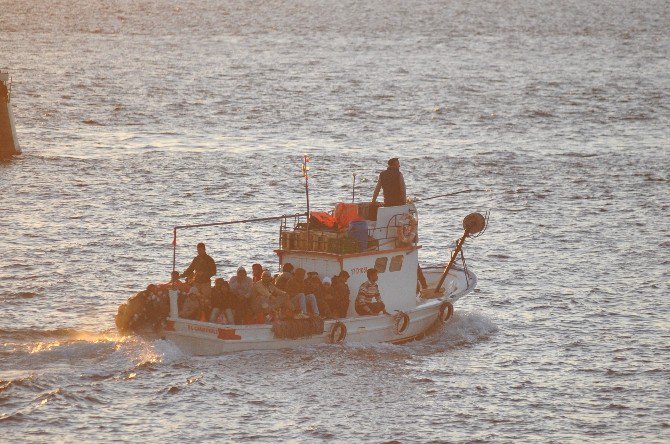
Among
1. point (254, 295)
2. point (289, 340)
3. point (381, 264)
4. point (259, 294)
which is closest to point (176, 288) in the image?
point (254, 295)

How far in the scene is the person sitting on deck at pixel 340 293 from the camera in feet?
112

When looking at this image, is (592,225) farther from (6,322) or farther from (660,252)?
(6,322)

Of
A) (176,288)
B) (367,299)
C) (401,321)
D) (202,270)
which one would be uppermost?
(202,270)

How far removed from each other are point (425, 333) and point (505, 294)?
6.96 metres

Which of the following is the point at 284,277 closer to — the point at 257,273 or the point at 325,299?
the point at 257,273

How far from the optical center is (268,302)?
33.2 meters

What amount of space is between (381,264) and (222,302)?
4588 mm

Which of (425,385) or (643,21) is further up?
(643,21)

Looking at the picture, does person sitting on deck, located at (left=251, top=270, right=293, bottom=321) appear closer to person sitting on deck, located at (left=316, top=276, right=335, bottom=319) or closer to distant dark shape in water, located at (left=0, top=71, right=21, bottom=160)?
person sitting on deck, located at (left=316, top=276, right=335, bottom=319)

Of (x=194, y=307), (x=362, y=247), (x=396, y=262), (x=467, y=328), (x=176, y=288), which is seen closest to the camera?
(x=194, y=307)

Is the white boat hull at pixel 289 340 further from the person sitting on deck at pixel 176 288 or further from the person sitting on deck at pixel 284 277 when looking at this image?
the person sitting on deck at pixel 284 277

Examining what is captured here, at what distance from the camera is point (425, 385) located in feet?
111

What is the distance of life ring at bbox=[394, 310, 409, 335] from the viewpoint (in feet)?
116

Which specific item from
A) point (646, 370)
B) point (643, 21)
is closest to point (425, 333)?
point (646, 370)
